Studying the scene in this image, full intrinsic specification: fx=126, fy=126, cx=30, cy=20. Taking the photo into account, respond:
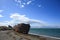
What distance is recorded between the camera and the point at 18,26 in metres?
14.6

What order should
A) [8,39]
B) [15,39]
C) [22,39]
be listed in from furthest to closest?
[8,39] < [15,39] < [22,39]

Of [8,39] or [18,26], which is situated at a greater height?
[18,26]

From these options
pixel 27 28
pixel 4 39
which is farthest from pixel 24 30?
pixel 4 39

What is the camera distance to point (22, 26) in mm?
14398

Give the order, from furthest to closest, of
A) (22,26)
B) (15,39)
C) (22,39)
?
(22,26)
(15,39)
(22,39)

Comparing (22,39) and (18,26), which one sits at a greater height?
(18,26)

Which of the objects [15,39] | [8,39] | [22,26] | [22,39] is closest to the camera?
[22,39]

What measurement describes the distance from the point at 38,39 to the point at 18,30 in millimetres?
5307

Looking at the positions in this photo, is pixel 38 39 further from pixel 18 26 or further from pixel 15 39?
pixel 18 26

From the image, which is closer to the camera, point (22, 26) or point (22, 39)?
point (22, 39)

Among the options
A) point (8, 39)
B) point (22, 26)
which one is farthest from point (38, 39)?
point (22, 26)

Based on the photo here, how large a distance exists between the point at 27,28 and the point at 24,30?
0.44 meters

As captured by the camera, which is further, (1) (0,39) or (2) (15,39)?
(1) (0,39)

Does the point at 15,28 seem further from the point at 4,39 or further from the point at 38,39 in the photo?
the point at 38,39
